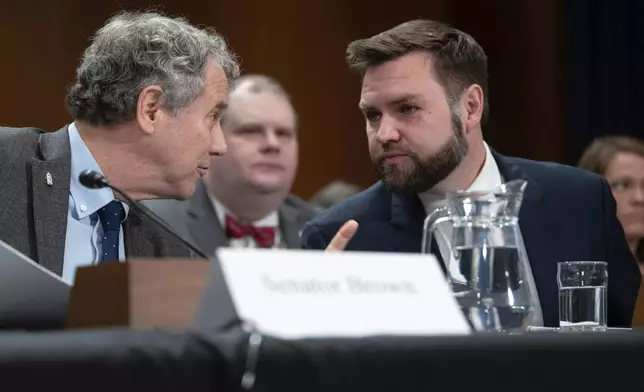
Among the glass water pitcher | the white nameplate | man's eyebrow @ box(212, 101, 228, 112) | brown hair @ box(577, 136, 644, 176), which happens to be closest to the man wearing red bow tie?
brown hair @ box(577, 136, 644, 176)

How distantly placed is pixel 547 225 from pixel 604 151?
1.65 metres

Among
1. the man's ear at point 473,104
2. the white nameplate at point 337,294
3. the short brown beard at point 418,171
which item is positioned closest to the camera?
the white nameplate at point 337,294

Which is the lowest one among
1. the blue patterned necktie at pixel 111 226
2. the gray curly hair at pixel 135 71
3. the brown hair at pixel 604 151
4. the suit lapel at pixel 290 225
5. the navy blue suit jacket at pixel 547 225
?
the suit lapel at pixel 290 225

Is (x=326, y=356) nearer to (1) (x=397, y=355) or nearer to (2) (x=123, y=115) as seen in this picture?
(1) (x=397, y=355)

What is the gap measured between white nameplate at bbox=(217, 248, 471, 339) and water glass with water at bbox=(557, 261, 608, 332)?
79 centimetres

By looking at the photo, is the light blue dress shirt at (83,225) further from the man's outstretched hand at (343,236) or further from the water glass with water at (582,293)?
the water glass with water at (582,293)

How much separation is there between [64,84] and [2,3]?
420mm

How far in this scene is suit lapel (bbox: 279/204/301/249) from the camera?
4.29 m

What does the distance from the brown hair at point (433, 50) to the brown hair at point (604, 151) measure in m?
1.41

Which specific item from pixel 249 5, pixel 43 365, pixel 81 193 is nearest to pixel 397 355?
pixel 43 365

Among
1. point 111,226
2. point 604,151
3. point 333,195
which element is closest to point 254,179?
point 333,195

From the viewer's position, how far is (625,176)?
4234 mm

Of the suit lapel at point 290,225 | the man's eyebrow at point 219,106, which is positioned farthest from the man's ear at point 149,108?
the suit lapel at point 290,225

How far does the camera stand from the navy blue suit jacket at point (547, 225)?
2646 mm
